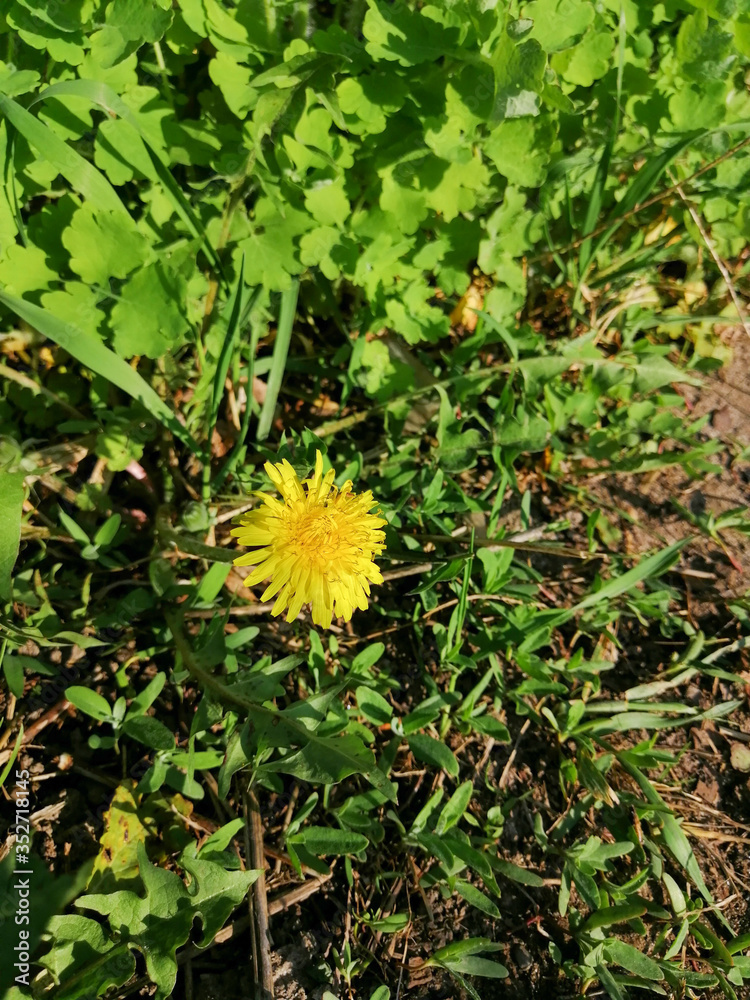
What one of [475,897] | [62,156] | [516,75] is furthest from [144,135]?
[475,897]

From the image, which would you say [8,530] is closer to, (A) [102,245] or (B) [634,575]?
(A) [102,245]

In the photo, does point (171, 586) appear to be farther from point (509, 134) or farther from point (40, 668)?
point (509, 134)

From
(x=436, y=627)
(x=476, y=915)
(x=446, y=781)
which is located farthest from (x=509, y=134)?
(x=476, y=915)

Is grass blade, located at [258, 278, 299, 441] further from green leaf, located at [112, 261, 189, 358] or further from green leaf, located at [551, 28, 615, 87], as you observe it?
green leaf, located at [551, 28, 615, 87]

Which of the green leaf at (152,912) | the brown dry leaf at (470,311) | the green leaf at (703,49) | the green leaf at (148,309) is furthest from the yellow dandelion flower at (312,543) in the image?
the green leaf at (703,49)

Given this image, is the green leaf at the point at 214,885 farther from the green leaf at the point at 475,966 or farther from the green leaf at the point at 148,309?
the green leaf at the point at 148,309

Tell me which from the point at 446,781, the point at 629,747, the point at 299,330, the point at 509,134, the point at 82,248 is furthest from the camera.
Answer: the point at 299,330
